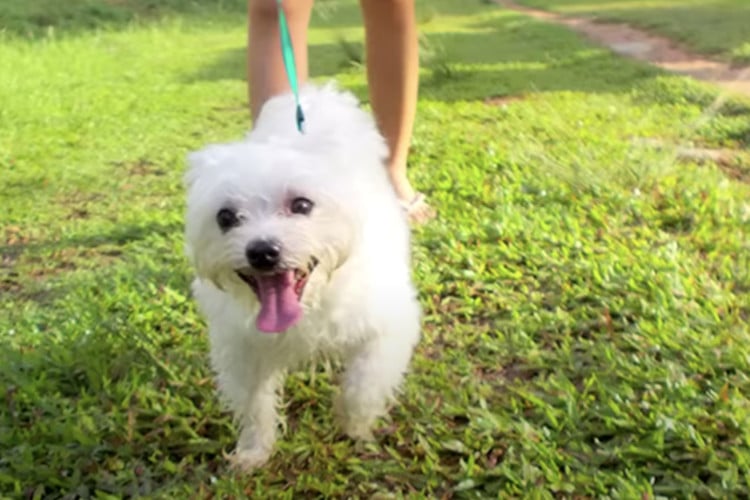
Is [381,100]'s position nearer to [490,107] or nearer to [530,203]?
[530,203]

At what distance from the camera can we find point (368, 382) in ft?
6.93

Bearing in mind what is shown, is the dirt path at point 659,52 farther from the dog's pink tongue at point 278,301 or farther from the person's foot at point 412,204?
the dog's pink tongue at point 278,301

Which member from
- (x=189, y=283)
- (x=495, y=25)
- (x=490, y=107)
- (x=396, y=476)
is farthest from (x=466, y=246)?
(x=495, y=25)

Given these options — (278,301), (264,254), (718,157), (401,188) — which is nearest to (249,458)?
(278,301)

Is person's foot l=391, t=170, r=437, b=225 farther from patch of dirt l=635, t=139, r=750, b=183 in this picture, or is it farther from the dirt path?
the dirt path

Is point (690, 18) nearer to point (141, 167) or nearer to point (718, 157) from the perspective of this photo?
point (718, 157)

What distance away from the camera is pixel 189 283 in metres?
3.09

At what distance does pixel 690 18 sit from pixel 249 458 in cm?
729

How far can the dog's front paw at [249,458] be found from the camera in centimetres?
213

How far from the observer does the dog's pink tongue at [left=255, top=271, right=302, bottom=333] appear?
6.06 ft

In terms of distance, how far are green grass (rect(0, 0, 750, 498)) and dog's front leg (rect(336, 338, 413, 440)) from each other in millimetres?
72

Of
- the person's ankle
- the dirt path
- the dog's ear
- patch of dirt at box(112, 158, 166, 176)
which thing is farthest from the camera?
the dirt path

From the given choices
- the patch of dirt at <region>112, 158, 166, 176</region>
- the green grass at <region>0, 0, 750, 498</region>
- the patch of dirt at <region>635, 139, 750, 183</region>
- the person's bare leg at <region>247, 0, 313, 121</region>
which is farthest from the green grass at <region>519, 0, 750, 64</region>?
the person's bare leg at <region>247, 0, 313, 121</region>

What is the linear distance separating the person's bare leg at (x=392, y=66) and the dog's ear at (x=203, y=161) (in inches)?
52.9
